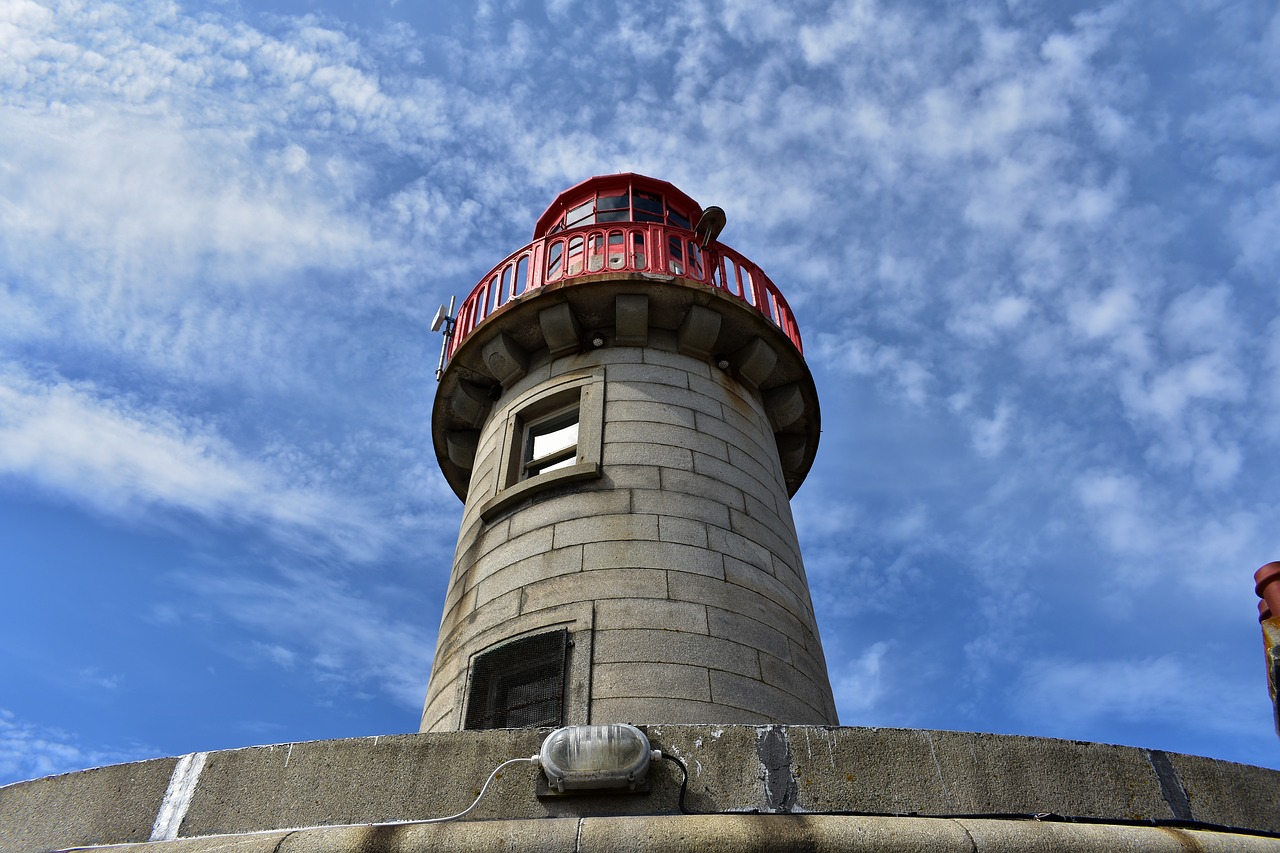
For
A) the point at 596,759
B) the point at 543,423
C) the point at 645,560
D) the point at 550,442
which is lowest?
the point at 596,759

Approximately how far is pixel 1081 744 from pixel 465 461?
8054 mm

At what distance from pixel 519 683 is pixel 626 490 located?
1.91 metres

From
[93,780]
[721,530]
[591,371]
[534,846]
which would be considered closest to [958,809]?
[534,846]

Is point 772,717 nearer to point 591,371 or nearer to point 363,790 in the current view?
point 363,790

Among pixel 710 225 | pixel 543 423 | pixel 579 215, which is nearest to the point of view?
pixel 543 423

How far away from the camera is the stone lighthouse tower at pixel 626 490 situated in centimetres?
694

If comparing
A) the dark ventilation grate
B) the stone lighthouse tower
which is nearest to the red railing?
the stone lighthouse tower

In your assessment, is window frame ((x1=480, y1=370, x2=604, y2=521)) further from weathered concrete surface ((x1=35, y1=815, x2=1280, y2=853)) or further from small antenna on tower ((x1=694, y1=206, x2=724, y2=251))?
weathered concrete surface ((x1=35, y1=815, x2=1280, y2=853))

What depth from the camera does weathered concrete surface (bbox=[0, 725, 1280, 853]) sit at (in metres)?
4.11

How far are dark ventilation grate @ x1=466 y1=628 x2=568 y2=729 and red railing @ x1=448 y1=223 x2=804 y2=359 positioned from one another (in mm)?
4536

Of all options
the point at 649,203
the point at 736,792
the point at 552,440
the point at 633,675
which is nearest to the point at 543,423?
the point at 552,440

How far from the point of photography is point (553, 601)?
24.0ft

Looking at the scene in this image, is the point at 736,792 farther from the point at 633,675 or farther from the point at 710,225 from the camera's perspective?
the point at 710,225

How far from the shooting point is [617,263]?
36.8 feet
